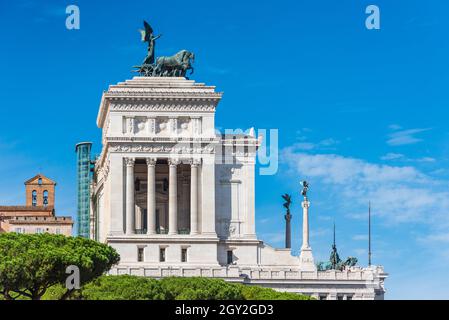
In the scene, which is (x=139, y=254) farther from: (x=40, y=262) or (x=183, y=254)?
(x=40, y=262)

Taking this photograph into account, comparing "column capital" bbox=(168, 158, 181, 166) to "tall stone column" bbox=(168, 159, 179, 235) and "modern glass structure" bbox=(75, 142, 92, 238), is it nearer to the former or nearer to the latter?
"tall stone column" bbox=(168, 159, 179, 235)

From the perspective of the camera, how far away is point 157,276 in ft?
432

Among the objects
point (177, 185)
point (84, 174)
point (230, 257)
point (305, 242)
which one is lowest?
point (230, 257)

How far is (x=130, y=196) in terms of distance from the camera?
144500 millimetres

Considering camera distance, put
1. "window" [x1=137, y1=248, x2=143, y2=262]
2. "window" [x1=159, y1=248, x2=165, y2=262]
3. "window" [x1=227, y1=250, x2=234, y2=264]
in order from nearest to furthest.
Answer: "window" [x1=137, y1=248, x2=143, y2=262] < "window" [x1=159, y1=248, x2=165, y2=262] < "window" [x1=227, y1=250, x2=234, y2=264]

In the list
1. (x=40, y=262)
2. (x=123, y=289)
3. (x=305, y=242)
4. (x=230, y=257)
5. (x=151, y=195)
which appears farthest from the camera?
(x=230, y=257)

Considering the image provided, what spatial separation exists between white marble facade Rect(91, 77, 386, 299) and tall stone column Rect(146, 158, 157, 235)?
11 cm

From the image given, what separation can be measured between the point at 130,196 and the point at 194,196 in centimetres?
690

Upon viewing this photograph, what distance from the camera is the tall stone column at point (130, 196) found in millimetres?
143625

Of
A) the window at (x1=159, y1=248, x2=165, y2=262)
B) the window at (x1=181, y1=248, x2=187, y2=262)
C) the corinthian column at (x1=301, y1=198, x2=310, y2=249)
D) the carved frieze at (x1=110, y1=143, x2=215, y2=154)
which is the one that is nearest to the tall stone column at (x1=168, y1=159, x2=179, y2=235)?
the carved frieze at (x1=110, y1=143, x2=215, y2=154)

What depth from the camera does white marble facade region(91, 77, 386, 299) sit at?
14300 centimetres

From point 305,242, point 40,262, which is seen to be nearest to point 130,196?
point 305,242

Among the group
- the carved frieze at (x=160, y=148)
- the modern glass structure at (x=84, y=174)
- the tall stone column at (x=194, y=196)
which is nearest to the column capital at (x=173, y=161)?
the carved frieze at (x=160, y=148)
